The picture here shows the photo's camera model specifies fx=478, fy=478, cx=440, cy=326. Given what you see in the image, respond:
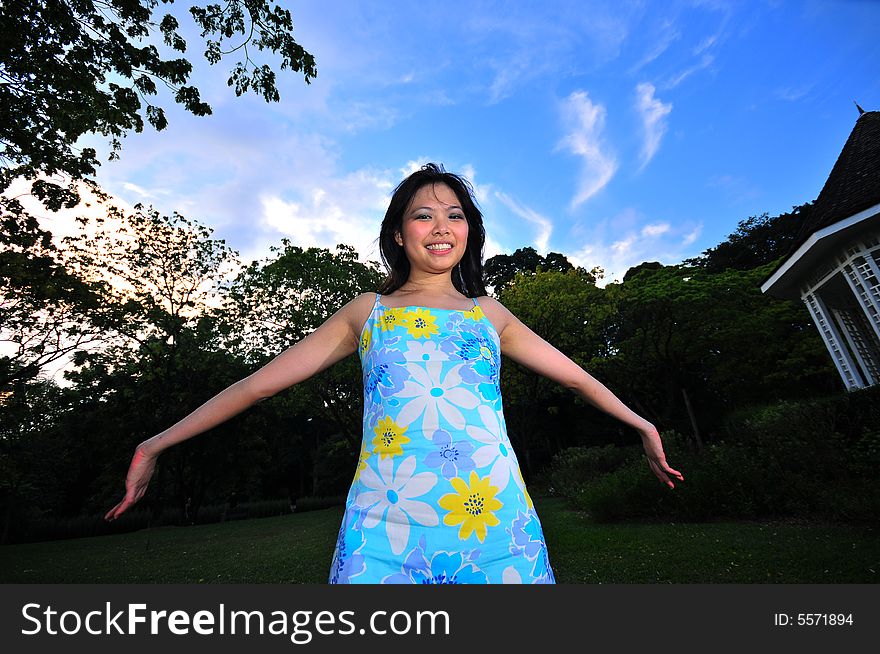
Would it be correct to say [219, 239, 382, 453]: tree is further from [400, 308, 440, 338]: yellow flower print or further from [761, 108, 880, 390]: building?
[400, 308, 440, 338]: yellow flower print

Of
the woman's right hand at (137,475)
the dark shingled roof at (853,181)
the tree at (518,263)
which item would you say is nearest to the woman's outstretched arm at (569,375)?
the woman's right hand at (137,475)

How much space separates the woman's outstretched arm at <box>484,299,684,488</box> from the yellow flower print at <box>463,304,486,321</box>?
10 centimetres

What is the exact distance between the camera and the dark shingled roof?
1284 cm

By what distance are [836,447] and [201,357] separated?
2304cm

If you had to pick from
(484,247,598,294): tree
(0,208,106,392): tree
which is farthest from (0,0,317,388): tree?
(484,247,598,294): tree

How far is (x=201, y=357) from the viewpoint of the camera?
73.6ft

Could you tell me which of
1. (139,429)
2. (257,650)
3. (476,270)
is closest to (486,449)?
(257,650)

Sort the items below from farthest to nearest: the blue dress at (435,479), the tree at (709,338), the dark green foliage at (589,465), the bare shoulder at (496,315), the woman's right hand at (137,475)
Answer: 1. the tree at (709,338)
2. the dark green foliage at (589,465)
3. the bare shoulder at (496,315)
4. the woman's right hand at (137,475)
5. the blue dress at (435,479)

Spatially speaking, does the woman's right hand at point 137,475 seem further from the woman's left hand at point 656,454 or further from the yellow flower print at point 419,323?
the woman's left hand at point 656,454

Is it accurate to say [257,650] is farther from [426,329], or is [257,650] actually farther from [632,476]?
[632,476]

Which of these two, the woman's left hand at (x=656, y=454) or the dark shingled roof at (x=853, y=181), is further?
the dark shingled roof at (x=853, y=181)

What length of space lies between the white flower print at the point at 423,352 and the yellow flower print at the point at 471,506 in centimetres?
45

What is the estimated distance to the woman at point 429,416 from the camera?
1.41 m

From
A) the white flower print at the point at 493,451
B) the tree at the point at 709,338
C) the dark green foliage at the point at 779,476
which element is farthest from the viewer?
the tree at the point at 709,338
